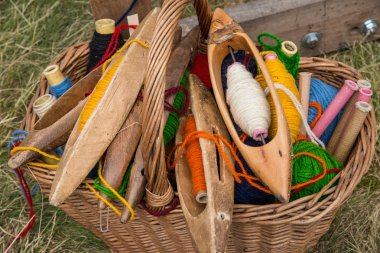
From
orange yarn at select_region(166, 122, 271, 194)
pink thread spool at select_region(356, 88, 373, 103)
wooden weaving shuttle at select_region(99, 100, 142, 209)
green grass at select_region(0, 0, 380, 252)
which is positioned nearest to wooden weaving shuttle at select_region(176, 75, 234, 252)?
orange yarn at select_region(166, 122, 271, 194)

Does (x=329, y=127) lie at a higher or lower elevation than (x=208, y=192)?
lower

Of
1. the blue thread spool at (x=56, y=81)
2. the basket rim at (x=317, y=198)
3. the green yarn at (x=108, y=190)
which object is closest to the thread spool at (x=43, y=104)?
the blue thread spool at (x=56, y=81)

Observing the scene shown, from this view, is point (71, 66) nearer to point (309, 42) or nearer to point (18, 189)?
point (18, 189)

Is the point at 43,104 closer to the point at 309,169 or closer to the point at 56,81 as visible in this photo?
the point at 56,81

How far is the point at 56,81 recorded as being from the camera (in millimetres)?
1285

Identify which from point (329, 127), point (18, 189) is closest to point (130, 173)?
point (329, 127)

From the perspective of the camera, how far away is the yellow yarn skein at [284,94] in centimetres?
110

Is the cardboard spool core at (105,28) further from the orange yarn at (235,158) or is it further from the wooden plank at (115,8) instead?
the orange yarn at (235,158)

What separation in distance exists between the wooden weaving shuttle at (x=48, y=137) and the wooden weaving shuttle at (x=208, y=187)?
0.28 metres

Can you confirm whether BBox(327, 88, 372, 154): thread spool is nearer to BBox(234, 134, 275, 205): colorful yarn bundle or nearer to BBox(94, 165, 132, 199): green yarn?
BBox(234, 134, 275, 205): colorful yarn bundle

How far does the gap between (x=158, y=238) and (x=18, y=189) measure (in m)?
0.69

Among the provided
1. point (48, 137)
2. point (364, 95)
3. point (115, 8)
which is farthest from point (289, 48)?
point (48, 137)

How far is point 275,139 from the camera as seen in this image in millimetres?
952

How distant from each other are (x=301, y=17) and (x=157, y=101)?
3.54ft
